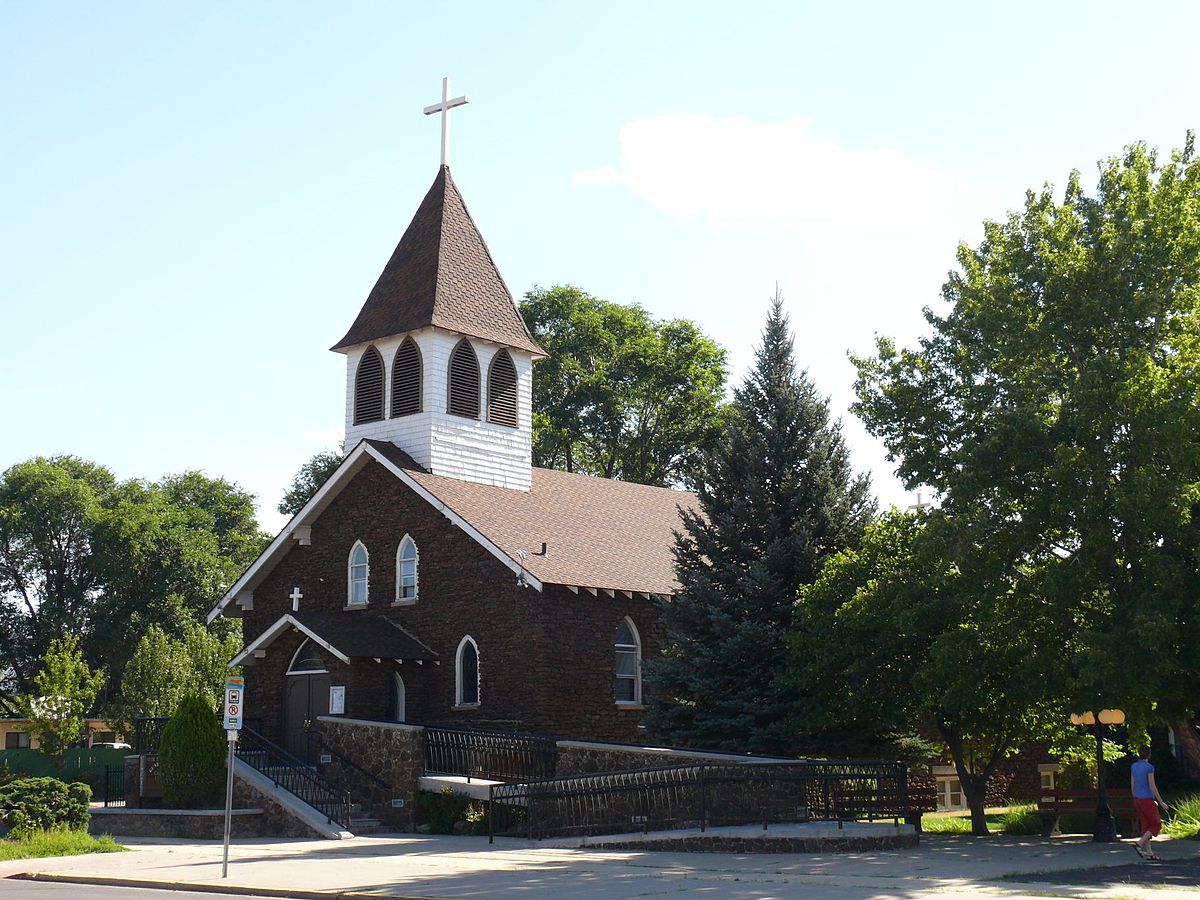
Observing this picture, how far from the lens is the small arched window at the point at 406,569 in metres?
Answer: 31.2

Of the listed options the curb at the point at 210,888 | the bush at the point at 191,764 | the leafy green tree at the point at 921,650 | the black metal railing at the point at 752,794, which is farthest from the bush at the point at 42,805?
the leafy green tree at the point at 921,650

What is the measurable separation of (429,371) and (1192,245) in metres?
17.7

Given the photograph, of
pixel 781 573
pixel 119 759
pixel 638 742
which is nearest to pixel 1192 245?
pixel 781 573

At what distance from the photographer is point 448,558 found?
30.2 m

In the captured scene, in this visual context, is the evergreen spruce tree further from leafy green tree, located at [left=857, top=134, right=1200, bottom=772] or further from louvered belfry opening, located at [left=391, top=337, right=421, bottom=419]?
louvered belfry opening, located at [left=391, top=337, right=421, bottom=419]

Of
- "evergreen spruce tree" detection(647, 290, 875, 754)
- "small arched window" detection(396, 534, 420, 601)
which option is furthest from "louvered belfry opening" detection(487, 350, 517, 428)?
"evergreen spruce tree" detection(647, 290, 875, 754)

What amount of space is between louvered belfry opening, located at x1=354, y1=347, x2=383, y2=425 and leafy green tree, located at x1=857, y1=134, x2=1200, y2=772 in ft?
46.2

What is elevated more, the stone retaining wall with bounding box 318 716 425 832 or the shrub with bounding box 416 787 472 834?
the stone retaining wall with bounding box 318 716 425 832

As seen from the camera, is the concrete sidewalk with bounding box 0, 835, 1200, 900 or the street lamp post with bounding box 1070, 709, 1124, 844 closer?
the concrete sidewalk with bounding box 0, 835, 1200, 900

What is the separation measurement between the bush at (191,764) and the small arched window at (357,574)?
18.7ft

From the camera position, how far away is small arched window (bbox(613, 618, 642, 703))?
30562 millimetres

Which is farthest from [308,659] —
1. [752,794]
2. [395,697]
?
[752,794]

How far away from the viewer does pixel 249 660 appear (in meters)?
32.1

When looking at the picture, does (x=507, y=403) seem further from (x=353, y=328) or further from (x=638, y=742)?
(x=638, y=742)
